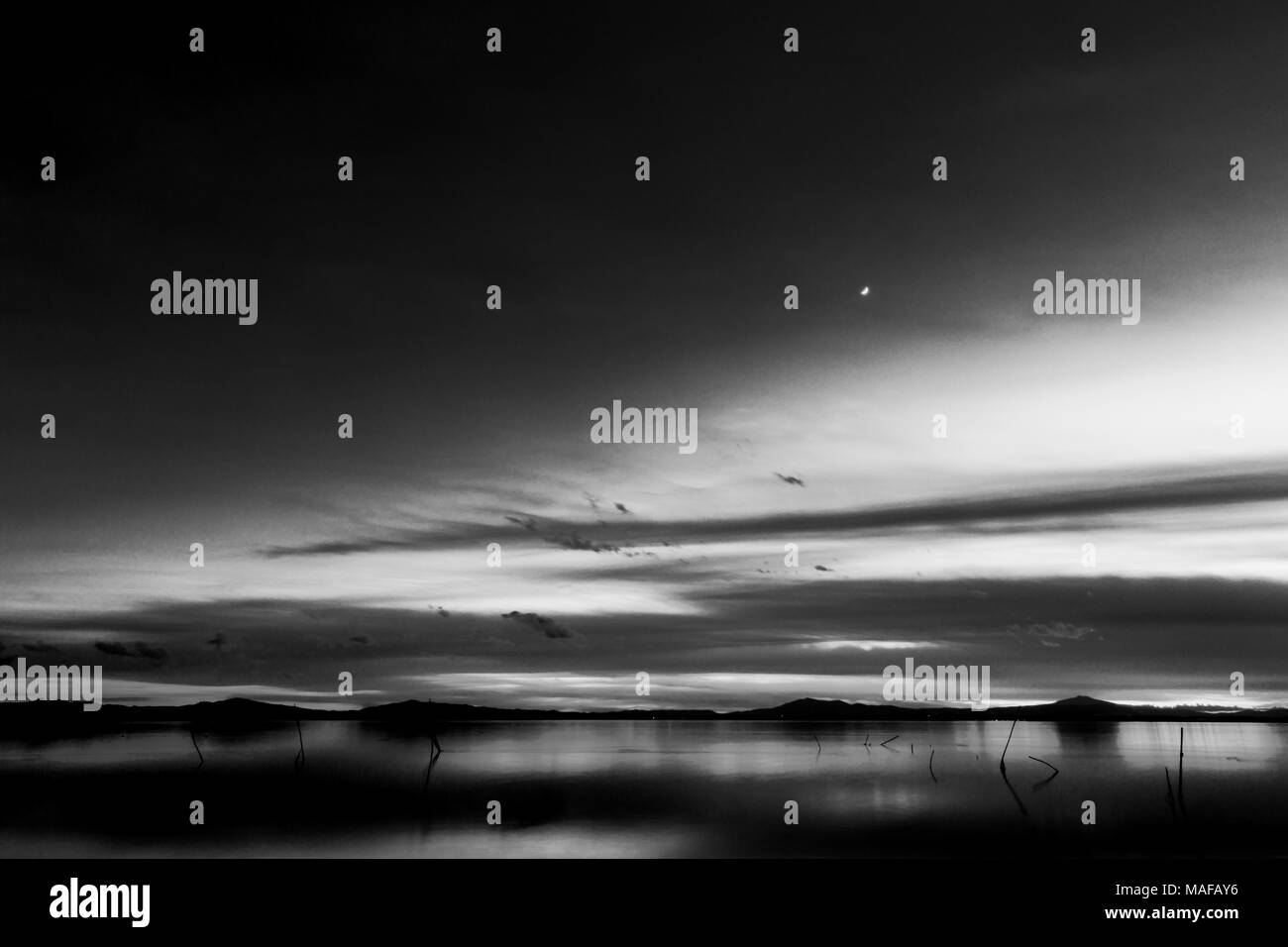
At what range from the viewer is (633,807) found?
38.4 metres

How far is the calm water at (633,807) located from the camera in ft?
95.3

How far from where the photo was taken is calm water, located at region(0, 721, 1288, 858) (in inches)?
1144

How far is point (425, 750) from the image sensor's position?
8212cm

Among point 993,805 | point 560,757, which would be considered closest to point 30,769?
point 560,757
